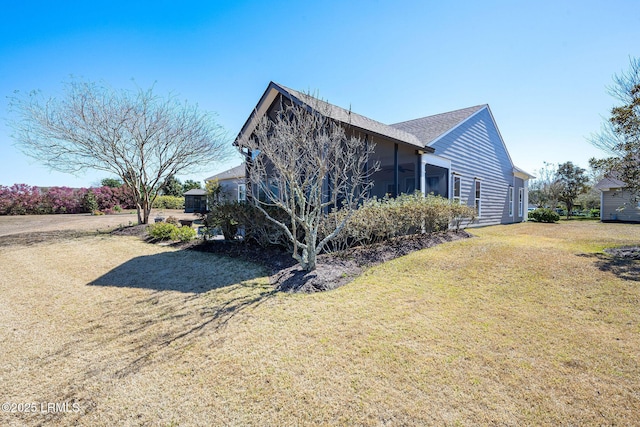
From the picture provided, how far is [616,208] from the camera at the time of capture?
18844 millimetres

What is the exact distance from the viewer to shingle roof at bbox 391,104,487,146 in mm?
12113

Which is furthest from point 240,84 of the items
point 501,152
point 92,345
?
point 501,152

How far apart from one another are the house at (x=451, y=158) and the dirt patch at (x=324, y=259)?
8.17 ft

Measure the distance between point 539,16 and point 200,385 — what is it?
41.3 ft

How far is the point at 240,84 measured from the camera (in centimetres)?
1080

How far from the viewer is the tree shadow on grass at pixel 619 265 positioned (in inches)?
206

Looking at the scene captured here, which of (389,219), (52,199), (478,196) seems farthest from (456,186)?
(52,199)

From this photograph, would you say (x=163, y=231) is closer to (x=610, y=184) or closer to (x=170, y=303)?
(x=170, y=303)

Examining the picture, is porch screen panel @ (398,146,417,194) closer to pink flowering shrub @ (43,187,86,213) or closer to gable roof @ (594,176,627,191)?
gable roof @ (594,176,627,191)

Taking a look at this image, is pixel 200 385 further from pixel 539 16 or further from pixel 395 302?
pixel 539 16

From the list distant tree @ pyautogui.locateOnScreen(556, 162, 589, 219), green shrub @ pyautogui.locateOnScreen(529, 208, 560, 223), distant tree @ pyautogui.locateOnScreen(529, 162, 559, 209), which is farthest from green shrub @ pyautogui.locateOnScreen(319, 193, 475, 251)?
distant tree @ pyautogui.locateOnScreen(529, 162, 559, 209)

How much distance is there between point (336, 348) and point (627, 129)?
34.8ft

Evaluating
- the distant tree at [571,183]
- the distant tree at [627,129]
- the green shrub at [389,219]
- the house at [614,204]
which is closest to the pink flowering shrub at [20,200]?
the green shrub at [389,219]

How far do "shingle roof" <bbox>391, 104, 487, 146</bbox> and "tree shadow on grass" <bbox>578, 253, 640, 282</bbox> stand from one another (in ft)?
20.6
